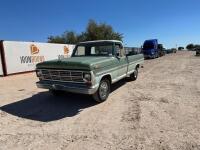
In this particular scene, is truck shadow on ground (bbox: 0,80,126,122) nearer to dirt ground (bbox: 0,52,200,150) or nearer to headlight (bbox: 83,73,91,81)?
dirt ground (bbox: 0,52,200,150)

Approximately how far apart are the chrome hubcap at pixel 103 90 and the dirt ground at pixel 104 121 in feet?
0.89

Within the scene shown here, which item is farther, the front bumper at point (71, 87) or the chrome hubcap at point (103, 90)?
the chrome hubcap at point (103, 90)

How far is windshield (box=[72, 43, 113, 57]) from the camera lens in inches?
326

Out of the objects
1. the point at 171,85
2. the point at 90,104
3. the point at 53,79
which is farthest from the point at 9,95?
the point at 171,85

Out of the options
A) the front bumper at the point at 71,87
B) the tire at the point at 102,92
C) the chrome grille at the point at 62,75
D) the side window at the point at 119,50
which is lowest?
the tire at the point at 102,92

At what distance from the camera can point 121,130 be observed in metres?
4.96

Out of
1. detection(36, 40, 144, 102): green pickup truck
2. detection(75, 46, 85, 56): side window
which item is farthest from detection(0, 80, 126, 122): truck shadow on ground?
detection(75, 46, 85, 56): side window

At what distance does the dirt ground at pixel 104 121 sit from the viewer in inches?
172

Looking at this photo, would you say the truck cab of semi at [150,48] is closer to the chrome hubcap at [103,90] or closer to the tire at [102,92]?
the tire at [102,92]

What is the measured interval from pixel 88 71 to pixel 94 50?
2.47 metres

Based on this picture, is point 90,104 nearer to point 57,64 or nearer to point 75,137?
point 57,64

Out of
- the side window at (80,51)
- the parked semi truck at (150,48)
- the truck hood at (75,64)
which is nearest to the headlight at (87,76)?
the truck hood at (75,64)

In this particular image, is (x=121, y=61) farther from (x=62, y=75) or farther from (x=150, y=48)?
(x=150, y=48)

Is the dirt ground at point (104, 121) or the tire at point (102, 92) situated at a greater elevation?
the tire at point (102, 92)
